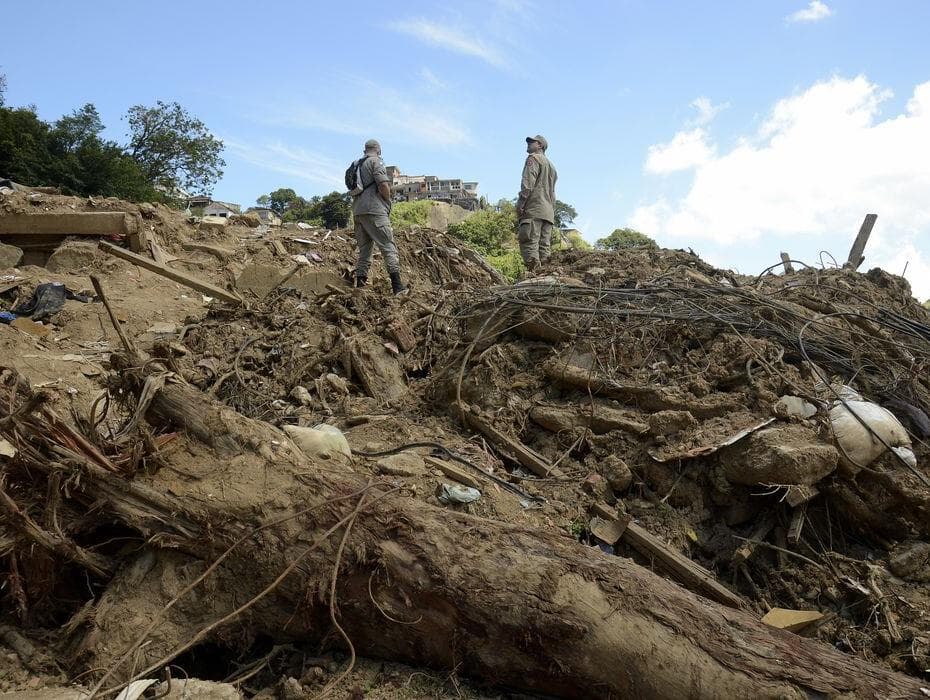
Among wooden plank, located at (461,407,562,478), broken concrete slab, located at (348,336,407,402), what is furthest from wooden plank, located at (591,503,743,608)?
broken concrete slab, located at (348,336,407,402)

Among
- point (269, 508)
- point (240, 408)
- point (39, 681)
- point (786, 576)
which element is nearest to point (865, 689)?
point (786, 576)

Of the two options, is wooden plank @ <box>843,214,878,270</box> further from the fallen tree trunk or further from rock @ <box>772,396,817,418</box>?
the fallen tree trunk

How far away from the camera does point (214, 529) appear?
9.12 feet

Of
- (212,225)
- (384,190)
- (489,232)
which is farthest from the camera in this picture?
(489,232)

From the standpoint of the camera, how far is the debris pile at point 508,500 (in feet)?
8.30

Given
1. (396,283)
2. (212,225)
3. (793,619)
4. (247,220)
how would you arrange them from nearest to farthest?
(793,619) → (396,283) → (212,225) → (247,220)

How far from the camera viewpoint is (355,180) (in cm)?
741

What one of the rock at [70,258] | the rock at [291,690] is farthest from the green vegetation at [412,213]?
the rock at [291,690]

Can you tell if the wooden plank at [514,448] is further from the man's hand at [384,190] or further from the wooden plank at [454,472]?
the man's hand at [384,190]

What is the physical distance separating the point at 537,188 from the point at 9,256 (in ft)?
23.8

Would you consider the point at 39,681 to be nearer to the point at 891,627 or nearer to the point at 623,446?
the point at 623,446

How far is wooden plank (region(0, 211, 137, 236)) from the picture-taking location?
30.1 feet

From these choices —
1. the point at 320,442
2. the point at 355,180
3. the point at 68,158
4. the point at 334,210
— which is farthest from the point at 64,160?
the point at 320,442

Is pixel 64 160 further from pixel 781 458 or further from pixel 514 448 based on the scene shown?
pixel 781 458
